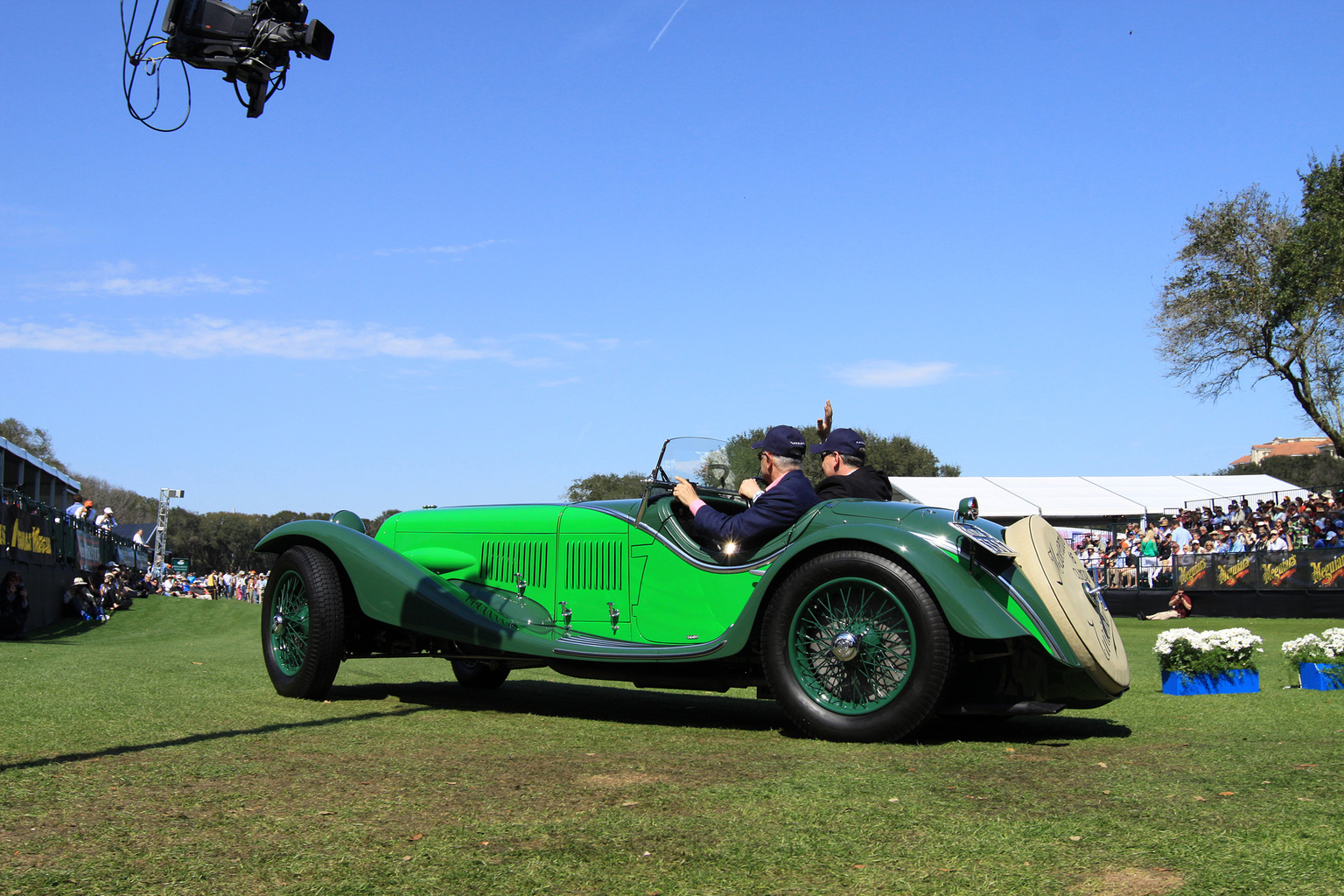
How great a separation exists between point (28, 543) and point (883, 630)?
62.6 ft

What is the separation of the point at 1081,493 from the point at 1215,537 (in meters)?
16.0

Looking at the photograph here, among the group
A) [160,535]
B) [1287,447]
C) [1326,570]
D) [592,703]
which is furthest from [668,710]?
[1287,447]

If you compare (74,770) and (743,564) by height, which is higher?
(743,564)

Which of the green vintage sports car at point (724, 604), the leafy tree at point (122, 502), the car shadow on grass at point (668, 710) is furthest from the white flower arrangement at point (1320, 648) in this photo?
the leafy tree at point (122, 502)

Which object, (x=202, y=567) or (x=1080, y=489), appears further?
(x=202, y=567)

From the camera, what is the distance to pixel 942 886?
2.41m

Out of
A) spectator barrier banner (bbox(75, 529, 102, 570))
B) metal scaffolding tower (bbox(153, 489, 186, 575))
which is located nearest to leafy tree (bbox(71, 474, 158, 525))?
metal scaffolding tower (bbox(153, 489, 186, 575))

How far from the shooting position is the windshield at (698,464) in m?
5.94

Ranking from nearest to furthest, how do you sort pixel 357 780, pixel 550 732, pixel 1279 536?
pixel 357 780 → pixel 550 732 → pixel 1279 536

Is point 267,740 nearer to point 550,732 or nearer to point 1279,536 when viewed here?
point 550,732

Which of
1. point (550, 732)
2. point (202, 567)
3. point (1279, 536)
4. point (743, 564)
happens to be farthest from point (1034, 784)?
point (202, 567)

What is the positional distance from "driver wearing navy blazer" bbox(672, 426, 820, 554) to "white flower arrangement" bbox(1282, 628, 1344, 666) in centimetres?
386

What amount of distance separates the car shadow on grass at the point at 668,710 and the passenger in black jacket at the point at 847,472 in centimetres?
128

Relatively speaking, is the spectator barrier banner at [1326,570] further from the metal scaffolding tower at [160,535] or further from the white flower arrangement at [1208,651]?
the metal scaffolding tower at [160,535]
